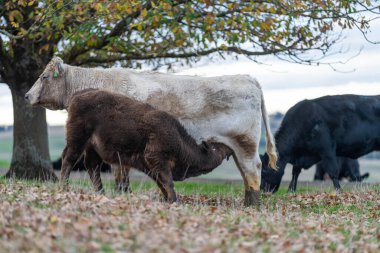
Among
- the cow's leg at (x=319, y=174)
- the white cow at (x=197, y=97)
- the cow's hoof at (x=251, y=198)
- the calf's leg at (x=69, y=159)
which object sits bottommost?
the cow's leg at (x=319, y=174)

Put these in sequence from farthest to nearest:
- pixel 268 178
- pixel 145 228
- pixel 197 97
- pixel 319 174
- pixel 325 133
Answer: pixel 319 174 → pixel 325 133 → pixel 268 178 → pixel 197 97 → pixel 145 228

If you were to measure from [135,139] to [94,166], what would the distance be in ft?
4.78

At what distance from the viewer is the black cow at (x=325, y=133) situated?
759 inches

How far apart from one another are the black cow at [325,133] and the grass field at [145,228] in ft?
21.8

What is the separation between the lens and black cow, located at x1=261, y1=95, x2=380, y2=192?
1928 centimetres

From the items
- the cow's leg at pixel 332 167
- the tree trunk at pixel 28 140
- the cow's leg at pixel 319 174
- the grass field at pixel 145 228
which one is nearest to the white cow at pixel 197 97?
the grass field at pixel 145 228

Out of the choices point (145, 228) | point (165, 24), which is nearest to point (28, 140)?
point (165, 24)

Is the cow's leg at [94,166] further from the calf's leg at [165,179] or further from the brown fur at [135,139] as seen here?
the calf's leg at [165,179]

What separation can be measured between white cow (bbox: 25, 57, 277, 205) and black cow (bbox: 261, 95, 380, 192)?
4.14 meters

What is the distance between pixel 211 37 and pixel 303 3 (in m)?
2.56

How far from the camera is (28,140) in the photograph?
20891mm

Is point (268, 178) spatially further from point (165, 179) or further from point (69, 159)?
point (69, 159)

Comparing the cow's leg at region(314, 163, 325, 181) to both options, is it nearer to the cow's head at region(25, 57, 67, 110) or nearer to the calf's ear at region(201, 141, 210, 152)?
→ the cow's head at region(25, 57, 67, 110)

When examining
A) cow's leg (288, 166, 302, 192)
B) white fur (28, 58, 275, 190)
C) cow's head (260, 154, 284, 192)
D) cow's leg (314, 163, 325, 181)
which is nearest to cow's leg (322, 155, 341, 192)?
cow's leg (288, 166, 302, 192)
